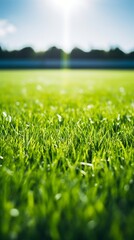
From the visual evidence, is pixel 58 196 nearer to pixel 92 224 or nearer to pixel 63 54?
pixel 92 224

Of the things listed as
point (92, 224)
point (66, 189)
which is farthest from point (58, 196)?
point (92, 224)

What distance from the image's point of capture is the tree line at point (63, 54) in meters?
68.9

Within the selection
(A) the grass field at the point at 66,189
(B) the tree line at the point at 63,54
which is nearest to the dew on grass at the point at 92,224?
(A) the grass field at the point at 66,189

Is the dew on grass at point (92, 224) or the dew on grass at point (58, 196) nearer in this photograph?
the dew on grass at point (92, 224)

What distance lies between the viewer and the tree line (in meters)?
68.9

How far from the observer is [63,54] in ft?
232

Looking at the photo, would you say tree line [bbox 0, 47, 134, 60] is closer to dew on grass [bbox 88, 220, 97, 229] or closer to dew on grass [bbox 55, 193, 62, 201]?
dew on grass [bbox 55, 193, 62, 201]

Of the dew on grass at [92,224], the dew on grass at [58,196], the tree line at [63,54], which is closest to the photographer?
the dew on grass at [92,224]

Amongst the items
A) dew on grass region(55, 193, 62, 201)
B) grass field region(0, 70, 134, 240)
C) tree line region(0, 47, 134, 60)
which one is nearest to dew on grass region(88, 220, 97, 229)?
grass field region(0, 70, 134, 240)

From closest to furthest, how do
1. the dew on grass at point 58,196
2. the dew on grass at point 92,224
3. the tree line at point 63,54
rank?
the dew on grass at point 92,224, the dew on grass at point 58,196, the tree line at point 63,54

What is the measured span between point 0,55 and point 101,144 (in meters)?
68.5

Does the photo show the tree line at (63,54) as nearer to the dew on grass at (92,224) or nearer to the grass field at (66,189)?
the grass field at (66,189)

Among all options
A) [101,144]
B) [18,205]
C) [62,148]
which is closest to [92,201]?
[18,205]

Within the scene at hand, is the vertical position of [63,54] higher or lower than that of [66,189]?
lower
